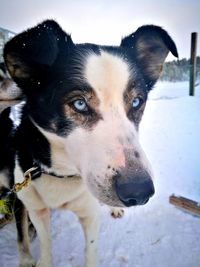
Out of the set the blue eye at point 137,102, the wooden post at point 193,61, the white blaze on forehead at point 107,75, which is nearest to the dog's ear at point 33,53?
the white blaze on forehead at point 107,75

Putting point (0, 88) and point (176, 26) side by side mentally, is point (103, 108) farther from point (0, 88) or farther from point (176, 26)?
point (176, 26)

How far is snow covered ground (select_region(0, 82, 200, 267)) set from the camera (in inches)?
47.3

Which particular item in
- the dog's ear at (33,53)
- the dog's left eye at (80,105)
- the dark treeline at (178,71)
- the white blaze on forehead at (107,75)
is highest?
the dog's ear at (33,53)

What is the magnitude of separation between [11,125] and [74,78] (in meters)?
0.49

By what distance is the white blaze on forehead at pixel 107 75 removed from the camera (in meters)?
0.75

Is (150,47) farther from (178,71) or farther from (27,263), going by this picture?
(27,263)

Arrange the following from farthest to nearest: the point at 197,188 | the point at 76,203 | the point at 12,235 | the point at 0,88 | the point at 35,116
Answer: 1. the point at 197,188
2. the point at 12,235
3. the point at 0,88
4. the point at 76,203
5. the point at 35,116

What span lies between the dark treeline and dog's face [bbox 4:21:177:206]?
517 mm

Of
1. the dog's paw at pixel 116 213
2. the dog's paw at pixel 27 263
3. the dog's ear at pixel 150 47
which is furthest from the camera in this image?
the dog's paw at pixel 116 213

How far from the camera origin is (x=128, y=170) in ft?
2.10

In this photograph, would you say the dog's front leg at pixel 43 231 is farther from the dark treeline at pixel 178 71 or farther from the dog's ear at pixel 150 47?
the dark treeline at pixel 178 71

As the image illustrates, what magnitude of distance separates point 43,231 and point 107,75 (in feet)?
2.01

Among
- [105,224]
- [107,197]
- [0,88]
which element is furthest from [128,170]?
[105,224]

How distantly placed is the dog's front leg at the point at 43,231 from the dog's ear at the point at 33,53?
45 centimetres
